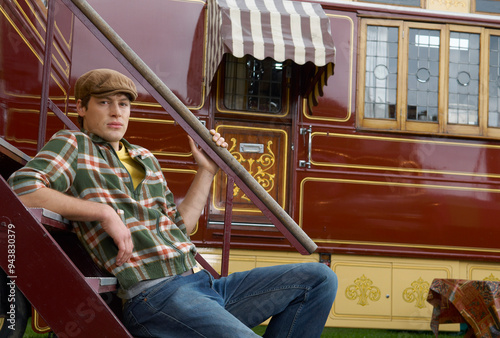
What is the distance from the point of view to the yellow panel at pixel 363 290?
514 cm

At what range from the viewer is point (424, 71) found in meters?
5.56

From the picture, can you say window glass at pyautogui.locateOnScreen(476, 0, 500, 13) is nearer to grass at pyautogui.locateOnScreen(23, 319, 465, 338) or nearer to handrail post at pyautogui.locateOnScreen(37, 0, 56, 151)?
grass at pyautogui.locateOnScreen(23, 319, 465, 338)

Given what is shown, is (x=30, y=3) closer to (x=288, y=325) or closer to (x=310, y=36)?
(x=288, y=325)

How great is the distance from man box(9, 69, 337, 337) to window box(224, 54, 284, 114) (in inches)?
133

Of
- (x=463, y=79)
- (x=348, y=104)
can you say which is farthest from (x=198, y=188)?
(x=463, y=79)

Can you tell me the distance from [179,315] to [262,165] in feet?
12.2

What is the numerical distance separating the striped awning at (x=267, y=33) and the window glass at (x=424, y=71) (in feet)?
3.34

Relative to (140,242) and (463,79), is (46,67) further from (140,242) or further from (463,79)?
(463,79)

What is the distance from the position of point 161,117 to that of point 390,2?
8.13ft

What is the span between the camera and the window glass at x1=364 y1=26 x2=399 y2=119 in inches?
216

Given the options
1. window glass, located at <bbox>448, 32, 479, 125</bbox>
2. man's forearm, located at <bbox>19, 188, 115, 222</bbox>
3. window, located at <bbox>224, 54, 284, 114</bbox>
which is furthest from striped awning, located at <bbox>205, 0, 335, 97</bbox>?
man's forearm, located at <bbox>19, 188, 115, 222</bbox>

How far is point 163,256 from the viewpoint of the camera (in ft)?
5.73

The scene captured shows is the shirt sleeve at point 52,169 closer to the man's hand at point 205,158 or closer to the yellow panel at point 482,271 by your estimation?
the man's hand at point 205,158

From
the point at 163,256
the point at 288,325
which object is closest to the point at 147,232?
the point at 163,256
